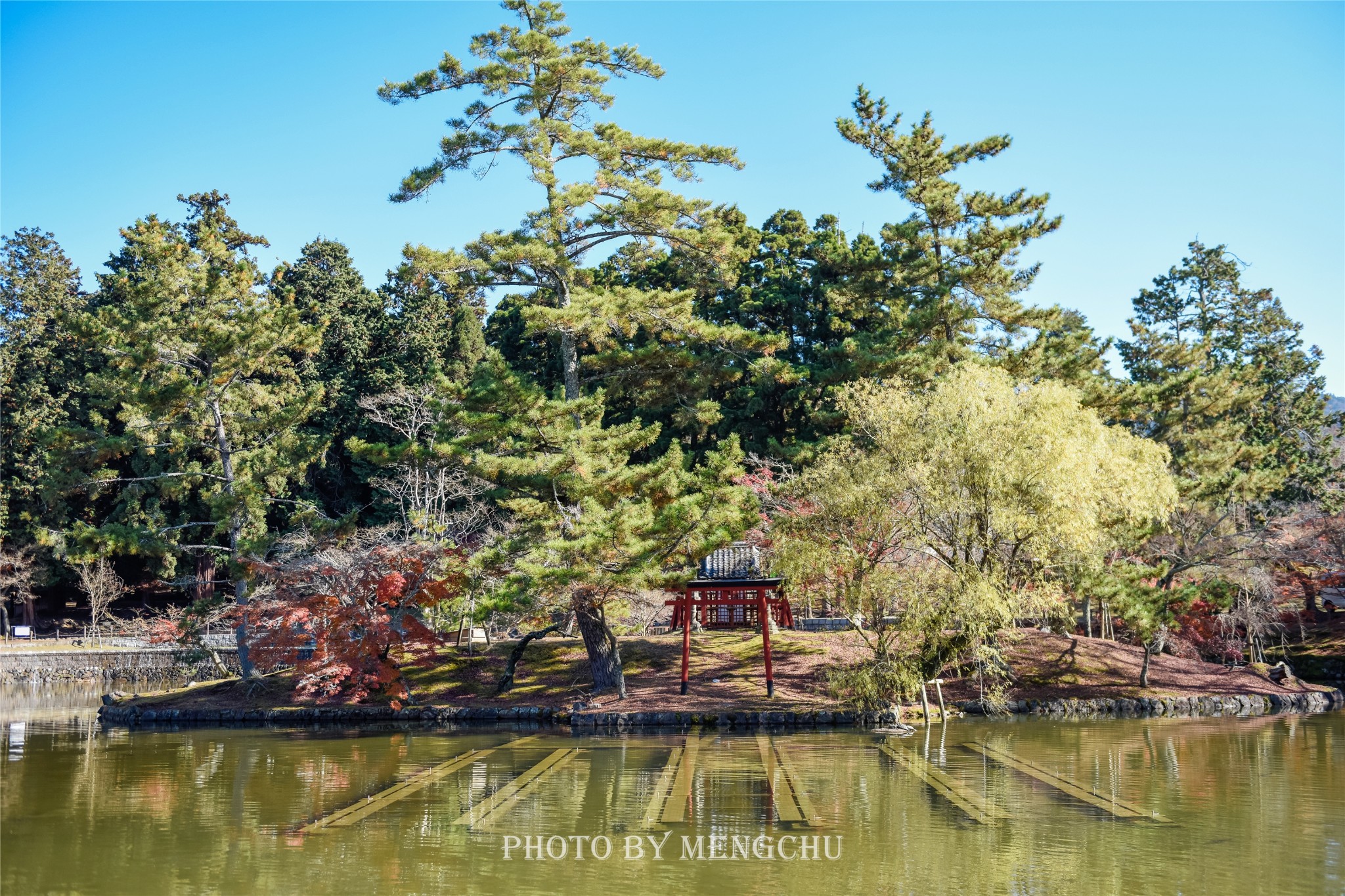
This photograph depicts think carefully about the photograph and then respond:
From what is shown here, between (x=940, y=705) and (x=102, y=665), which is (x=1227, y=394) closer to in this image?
(x=940, y=705)

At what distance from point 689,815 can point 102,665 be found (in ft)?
87.8

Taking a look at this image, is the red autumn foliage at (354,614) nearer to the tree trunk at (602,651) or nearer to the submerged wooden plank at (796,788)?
the tree trunk at (602,651)

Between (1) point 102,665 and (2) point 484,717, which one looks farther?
(1) point 102,665

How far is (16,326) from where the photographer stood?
4250 centimetres

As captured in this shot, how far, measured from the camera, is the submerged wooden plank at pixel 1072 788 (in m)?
10.9

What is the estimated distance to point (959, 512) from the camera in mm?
18391

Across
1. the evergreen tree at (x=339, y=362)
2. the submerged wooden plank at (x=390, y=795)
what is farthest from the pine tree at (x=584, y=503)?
the evergreen tree at (x=339, y=362)

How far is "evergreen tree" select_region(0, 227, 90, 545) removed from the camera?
Result: 38656mm

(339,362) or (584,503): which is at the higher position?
(339,362)

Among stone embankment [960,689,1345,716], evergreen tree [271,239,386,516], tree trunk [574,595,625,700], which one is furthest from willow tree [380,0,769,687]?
evergreen tree [271,239,386,516]

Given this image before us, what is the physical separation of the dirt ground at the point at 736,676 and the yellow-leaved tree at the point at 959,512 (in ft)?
8.26

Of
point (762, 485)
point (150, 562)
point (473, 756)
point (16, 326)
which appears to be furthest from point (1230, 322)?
point (16, 326)

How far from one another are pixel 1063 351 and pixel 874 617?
13.5 metres

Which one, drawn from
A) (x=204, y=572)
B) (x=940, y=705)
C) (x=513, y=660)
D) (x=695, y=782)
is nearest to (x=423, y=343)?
(x=204, y=572)
